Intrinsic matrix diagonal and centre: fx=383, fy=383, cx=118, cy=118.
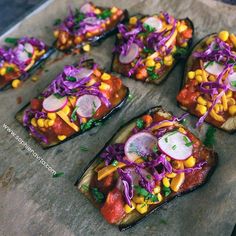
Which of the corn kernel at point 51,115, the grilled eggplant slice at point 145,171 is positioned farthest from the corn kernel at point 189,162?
the corn kernel at point 51,115

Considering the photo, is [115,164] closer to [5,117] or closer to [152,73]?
[152,73]

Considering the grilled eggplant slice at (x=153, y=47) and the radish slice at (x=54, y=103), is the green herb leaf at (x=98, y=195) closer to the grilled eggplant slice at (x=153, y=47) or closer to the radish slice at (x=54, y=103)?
the radish slice at (x=54, y=103)

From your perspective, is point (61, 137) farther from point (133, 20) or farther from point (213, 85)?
point (133, 20)

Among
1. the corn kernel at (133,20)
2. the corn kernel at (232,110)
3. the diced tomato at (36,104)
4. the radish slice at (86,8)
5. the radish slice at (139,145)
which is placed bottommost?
the corn kernel at (232,110)

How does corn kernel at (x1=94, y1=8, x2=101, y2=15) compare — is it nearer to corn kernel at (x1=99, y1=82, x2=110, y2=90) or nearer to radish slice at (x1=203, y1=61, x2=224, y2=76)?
corn kernel at (x1=99, y1=82, x2=110, y2=90)

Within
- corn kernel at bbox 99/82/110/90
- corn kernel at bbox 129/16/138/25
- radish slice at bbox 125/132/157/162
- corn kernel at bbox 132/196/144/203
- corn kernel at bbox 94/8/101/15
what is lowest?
corn kernel at bbox 132/196/144/203

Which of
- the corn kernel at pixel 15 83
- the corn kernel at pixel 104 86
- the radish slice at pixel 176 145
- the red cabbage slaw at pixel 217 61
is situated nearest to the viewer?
the radish slice at pixel 176 145

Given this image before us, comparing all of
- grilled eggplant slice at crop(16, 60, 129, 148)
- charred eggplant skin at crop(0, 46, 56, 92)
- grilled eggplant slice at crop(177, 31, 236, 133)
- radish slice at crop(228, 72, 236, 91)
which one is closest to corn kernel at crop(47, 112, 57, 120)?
grilled eggplant slice at crop(16, 60, 129, 148)
